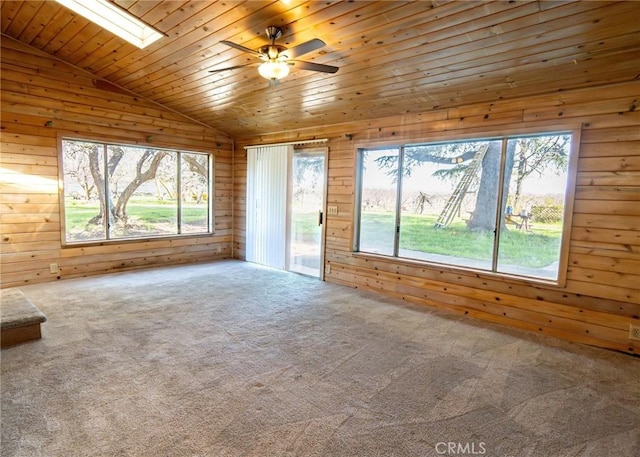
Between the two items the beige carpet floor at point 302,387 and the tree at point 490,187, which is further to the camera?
the tree at point 490,187

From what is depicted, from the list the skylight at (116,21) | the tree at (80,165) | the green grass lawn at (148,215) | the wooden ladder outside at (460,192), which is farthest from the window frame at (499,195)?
the tree at (80,165)

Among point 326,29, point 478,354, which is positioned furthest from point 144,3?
point 478,354

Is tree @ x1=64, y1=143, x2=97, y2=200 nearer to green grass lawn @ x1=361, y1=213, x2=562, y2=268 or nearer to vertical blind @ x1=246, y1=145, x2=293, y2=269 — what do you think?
vertical blind @ x1=246, y1=145, x2=293, y2=269

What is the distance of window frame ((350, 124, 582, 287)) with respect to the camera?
3.32 metres

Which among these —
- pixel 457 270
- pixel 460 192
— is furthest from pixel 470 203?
pixel 457 270

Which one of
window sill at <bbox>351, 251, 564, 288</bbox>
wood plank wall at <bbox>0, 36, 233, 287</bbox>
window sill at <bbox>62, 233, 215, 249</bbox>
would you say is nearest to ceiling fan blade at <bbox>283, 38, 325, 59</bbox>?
window sill at <bbox>351, 251, 564, 288</bbox>

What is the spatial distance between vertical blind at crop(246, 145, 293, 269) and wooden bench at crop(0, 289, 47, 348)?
3.51 meters

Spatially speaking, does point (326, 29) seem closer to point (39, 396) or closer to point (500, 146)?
point (500, 146)

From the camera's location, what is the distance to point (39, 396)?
2205 millimetres

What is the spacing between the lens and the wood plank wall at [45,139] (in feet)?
14.5

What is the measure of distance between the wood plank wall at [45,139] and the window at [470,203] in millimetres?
3784

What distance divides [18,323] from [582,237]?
5150 millimetres

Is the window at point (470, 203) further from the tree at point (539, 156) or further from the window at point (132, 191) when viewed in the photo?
the window at point (132, 191)

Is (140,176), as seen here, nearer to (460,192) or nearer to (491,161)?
(460,192)
